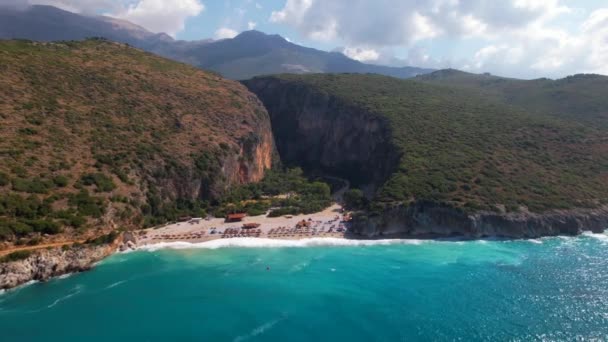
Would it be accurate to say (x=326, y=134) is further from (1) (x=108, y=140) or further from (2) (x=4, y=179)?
(2) (x=4, y=179)

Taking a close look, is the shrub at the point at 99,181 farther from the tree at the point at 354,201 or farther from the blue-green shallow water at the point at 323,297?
the tree at the point at 354,201

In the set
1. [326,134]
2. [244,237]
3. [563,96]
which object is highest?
[563,96]

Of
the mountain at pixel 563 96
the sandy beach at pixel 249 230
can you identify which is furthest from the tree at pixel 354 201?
the mountain at pixel 563 96

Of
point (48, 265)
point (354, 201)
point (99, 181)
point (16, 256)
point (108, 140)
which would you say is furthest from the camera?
point (354, 201)

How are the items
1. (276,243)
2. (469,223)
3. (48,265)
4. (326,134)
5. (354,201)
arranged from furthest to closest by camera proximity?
1. (326,134)
2. (354,201)
3. (469,223)
4. (276,243)
5. (48,265)

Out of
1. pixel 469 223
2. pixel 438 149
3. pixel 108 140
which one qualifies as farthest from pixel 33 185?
pixel 438 149

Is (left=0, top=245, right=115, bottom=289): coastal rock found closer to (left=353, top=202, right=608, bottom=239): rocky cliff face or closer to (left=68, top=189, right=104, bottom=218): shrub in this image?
(left=68, top=189, right=104, bottom=218): shrub
